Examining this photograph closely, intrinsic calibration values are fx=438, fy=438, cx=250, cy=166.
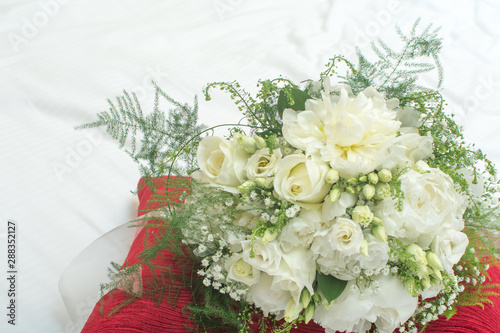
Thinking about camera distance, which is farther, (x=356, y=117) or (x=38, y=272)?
(x=38, y=272)

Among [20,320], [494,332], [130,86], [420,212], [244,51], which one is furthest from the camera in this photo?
[244,51]

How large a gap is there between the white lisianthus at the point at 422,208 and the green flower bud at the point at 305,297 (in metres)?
0.14

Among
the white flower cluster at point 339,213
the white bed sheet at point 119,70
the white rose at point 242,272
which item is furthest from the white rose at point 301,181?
the white bed sheet at point 119,70

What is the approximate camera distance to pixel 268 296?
59 cm

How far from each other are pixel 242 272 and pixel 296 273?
0.25ft

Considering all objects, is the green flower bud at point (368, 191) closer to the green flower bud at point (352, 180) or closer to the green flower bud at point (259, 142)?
the green flower bud at point (352, 180)

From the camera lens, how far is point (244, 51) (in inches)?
60.0

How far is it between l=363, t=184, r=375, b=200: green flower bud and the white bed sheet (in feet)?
2.54

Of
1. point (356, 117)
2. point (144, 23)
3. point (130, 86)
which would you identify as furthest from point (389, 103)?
point (144, 23)

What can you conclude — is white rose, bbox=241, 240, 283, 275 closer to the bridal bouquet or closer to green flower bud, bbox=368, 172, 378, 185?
the bridal bouquet

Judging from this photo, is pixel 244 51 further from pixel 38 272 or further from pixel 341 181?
pixel 341 181

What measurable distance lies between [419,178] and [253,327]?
34 cm

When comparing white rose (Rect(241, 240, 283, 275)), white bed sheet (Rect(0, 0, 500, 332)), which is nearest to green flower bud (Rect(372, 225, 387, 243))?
white rose (Rect(241, 240, 283, 275))

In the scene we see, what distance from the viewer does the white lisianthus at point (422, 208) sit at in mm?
536
